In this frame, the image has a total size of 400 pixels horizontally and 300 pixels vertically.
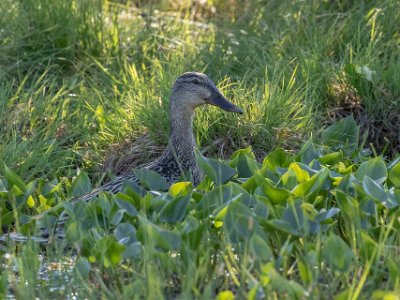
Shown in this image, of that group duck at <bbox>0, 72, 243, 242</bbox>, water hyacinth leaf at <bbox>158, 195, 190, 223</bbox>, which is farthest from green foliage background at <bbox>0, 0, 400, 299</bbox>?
duck at <bbox>0, 72, 243, 242</bbox>

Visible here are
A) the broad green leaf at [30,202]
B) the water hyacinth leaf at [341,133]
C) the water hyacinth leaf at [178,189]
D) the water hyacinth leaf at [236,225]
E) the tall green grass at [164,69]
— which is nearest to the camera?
the water hyacinth leaf at [236,225]

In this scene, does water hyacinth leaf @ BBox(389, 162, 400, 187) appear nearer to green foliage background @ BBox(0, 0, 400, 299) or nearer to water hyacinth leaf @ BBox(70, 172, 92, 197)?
green foliage background @ BBox(0, 0, 400, 299)

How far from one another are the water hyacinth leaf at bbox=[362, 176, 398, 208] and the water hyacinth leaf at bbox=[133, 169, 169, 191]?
121cm

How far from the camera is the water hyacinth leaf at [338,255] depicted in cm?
452

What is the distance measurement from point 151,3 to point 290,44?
176 cm

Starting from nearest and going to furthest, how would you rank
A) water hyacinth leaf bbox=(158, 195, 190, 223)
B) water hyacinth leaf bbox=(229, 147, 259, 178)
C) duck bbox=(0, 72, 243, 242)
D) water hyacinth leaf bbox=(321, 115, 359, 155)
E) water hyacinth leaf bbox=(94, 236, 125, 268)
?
1. water hyacinth leaf bbox=(94, 236, 125, 268)
2. water hyacinth leaf bbox=(158, 195, 190, 223)
3. water hyacinth leaf bbox=(229, 147, 259, 178)
4. duck bbox=(0, 72, 243, 242)
5. water hyacinth leaf bbox=(321, 115, 359, 155)

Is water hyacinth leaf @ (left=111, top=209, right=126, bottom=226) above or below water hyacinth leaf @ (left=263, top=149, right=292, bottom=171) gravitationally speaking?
above

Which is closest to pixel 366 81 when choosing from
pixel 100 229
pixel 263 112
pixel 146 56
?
pixel 263 112

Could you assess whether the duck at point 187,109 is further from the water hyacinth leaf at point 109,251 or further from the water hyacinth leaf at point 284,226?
the water hyacinth leaf at point 109,251

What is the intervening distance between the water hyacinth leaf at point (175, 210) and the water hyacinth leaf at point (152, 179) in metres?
0.66

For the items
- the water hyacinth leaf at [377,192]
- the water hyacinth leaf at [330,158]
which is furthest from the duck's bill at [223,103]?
the water hyacinth leaf at [377,192]

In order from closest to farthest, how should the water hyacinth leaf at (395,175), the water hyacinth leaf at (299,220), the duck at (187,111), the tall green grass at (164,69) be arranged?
1. the water hyacinth leaf at (299,220)
2. the water hyacinth leaf at (395,175)
3. the duck at (187,111)
4. the tall green grass at (164,69)

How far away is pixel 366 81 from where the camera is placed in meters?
7.29

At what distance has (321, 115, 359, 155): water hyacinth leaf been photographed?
6.86 metres
